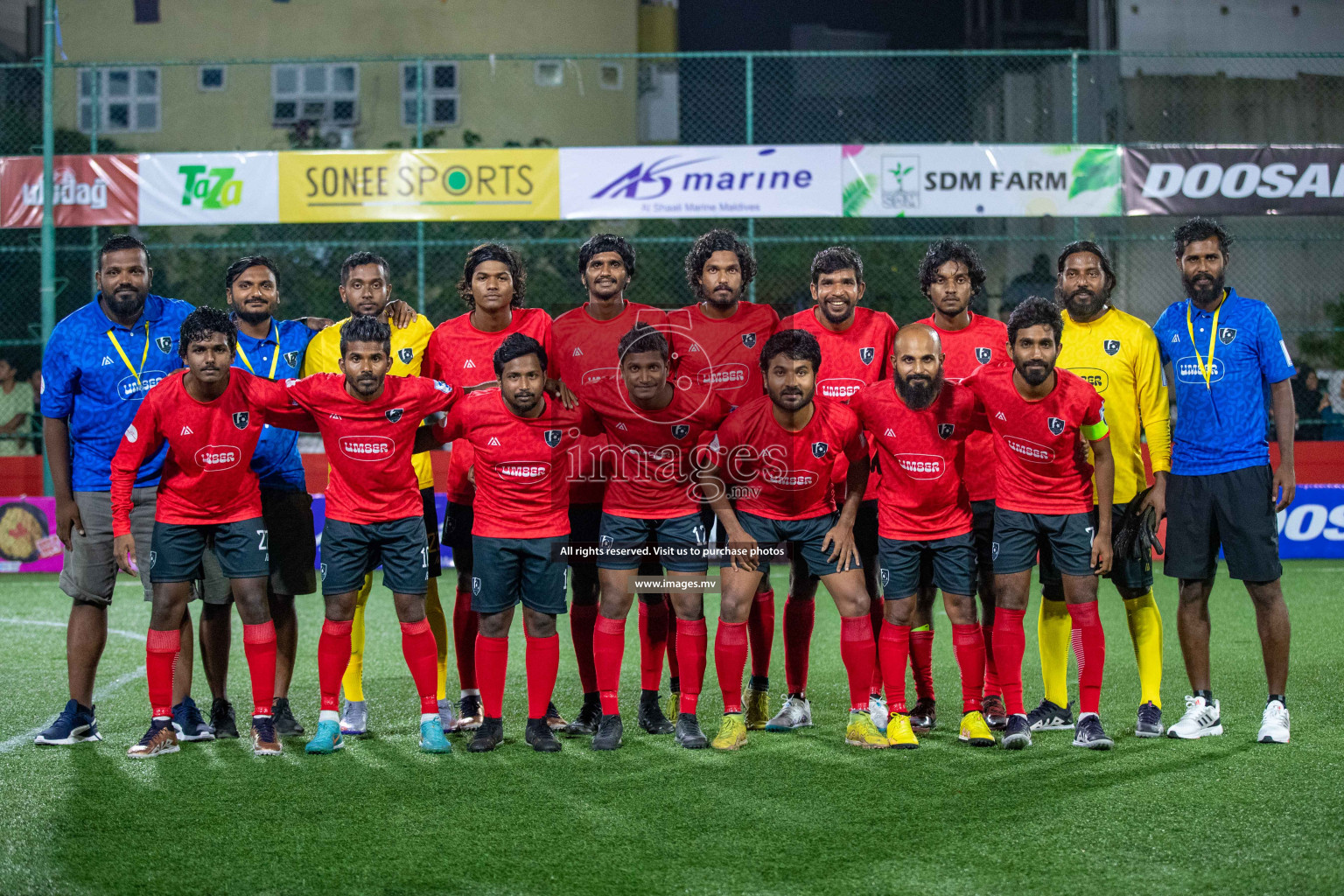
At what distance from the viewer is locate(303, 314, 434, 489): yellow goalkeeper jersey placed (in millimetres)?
5832

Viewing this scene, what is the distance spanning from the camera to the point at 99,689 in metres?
6.74

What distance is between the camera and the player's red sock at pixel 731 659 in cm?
533

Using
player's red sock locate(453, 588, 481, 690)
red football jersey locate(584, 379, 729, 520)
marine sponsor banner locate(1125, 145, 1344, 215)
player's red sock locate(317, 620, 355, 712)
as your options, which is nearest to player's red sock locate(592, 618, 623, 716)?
red football jersey locate(584, 379, 729, 520)

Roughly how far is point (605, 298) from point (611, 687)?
5.52ft

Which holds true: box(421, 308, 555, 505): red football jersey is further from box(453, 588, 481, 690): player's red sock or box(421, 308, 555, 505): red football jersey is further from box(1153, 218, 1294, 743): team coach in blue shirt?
box(1153, 218, 1294, 743): team coach in blue shirt

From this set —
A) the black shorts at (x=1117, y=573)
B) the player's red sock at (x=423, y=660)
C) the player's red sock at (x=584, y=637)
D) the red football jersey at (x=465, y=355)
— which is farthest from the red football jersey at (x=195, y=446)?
the black shorts at (x=1117, y=573)

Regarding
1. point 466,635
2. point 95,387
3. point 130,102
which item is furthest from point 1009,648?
point 130,102

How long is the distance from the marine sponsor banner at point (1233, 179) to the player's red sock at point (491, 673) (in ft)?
33.5

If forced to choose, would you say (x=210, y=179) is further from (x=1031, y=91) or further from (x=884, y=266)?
(x=1031, y=91)

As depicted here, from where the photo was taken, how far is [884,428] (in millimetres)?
5312

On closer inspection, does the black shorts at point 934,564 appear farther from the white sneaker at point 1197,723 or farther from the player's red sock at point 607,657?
the player's red sock at point 607,657

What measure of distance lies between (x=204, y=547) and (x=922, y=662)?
3109mm

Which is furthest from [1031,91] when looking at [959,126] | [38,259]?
[38,259]

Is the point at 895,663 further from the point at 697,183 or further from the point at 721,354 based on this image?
the point at 697,183
